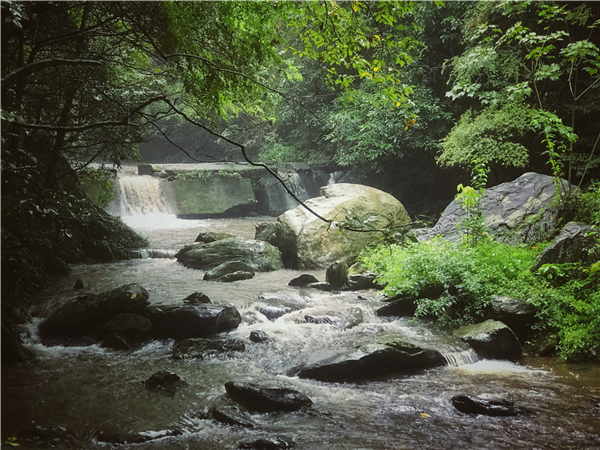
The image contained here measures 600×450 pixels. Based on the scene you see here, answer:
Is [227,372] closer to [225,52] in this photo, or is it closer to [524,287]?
[225,52]

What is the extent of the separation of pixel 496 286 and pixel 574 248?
1.13 meters

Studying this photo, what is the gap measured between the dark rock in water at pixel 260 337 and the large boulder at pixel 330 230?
403 cm

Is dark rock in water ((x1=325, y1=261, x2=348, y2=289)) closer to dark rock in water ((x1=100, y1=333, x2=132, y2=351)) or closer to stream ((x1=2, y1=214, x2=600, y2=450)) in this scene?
stream ((x1=2, y1=214, x2=600, y2=450))

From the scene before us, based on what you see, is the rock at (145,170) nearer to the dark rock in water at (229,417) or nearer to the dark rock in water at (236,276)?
the dark rock in water at (236,276)

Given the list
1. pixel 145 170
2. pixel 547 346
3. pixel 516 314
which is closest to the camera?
pixel 547 346

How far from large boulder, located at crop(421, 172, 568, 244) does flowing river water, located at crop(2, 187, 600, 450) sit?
8.75ft

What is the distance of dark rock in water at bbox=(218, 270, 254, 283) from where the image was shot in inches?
340

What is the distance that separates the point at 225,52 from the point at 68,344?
433cm

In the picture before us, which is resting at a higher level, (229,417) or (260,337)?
(260,337)

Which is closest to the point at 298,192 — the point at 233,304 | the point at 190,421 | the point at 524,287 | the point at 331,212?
the point at 331,212

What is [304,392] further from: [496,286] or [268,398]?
[496,286]

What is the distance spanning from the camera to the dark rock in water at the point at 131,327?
574 cm

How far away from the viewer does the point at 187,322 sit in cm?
597

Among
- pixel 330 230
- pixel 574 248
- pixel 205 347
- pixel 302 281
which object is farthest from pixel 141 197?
Answer: pixel 574 248
